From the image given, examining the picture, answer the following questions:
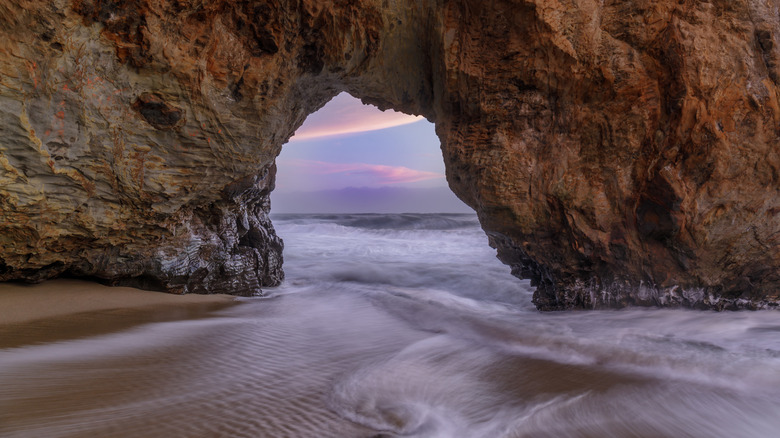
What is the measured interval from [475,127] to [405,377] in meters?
3.12

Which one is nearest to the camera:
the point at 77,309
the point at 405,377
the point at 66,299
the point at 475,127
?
the point at 405,377

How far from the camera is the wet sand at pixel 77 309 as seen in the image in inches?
115

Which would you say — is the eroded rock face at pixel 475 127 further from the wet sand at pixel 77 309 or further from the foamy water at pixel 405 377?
the foamy water at pixel 405 377

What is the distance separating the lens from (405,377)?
2451mm

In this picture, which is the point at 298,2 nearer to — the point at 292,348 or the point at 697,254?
the point at 292,348

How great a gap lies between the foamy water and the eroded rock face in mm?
900

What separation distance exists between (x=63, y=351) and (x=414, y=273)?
6562 mm

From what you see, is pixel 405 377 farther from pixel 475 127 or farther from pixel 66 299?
pixel 66 299

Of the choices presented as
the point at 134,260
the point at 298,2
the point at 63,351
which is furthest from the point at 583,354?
the point at 134,260

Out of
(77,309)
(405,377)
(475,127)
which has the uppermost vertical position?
(475,127)

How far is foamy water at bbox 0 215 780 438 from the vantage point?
1.86 metres

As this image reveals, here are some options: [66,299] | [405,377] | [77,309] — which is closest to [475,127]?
[405,377]

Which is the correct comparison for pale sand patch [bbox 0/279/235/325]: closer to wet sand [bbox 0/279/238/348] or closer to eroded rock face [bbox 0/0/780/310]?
wet sand [bbox 0/279/238/348]

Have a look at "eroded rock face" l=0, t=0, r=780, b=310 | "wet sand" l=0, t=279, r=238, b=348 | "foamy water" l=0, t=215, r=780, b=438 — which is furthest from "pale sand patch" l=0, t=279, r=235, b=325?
"foamy water" l=0, t=215, r=780, b=438
